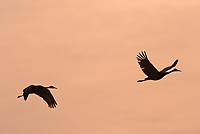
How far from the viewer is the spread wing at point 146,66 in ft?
168

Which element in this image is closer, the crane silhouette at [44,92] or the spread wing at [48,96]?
the crane silhouette at [44,92]

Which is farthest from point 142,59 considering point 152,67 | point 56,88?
point 56,88

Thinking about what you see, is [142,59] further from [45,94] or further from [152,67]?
[45,94]

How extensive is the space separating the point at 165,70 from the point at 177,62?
4.18ft

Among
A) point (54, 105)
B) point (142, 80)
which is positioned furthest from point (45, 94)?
point (142, 80)

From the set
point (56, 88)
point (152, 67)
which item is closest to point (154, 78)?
point (152, 67)

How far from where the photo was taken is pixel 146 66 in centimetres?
5134

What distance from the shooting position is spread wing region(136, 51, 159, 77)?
2014 inches

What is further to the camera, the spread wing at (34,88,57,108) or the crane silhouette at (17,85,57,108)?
the spread wing at (34,88,57,108)

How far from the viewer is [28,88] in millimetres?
49750

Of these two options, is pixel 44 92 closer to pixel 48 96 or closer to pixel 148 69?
pixel 48 96

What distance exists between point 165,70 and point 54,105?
28.4 ft

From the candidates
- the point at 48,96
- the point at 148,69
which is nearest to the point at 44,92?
the point at 48,96

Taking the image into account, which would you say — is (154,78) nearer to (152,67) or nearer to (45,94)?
(152,67)
